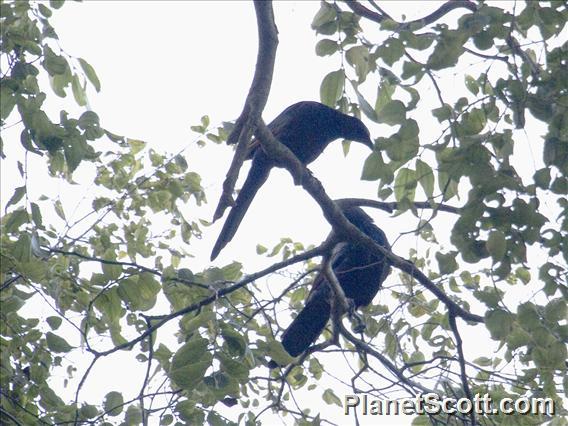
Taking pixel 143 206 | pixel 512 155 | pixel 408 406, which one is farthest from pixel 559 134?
pixel 143 206

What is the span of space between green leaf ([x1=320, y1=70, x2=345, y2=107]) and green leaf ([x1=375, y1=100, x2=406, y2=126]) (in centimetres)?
47

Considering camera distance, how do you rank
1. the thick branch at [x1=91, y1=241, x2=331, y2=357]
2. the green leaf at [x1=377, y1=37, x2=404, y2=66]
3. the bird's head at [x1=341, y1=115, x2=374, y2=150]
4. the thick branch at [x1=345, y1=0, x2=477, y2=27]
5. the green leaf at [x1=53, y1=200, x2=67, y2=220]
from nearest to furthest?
the green leaf at [x1=377, y1=37, x2=404, y2=66], the thick branch at [x1=91, y1=241, x2=331, y2=357], the thick branch at [x1=345, y1=0, x2=477, y2=27], the green leaf at [x1=53, y1=200, x2=67, y2=220], the bird's head at [x1=341, y1=115, x2=374, y2=150]

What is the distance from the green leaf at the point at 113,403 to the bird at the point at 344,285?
1.07 meters

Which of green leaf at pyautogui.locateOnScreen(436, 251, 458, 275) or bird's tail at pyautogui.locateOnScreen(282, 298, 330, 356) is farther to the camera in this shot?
bird's tail at pyautogui.locateOnScreen(282, 298, 330, 356)

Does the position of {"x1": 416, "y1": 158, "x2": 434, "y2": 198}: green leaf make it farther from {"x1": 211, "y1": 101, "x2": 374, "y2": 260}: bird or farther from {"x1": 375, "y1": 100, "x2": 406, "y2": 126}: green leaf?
A: {"x1": 211, "y1": 101, "x2": 374, "y2": 260}: bird

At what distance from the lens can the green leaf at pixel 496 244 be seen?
2.16 m

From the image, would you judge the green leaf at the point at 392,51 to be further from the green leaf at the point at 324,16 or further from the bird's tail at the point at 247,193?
the bird's tail at the point at 247,193

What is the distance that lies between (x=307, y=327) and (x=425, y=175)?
2185mm

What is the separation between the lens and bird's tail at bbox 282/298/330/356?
Answer: 14.7ft

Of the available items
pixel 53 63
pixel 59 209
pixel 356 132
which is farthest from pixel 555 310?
pixel 356 132

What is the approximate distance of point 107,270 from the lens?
9.12 ft

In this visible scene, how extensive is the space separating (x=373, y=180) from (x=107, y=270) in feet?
3.47

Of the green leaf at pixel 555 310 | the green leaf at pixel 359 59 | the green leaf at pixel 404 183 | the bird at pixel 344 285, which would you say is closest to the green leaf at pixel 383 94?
the green leaf at pixel 359 59

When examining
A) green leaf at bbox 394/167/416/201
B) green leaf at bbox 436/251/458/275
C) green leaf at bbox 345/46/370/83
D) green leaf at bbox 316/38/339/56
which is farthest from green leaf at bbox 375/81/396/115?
green leaf at bbox 436/251/458/275
